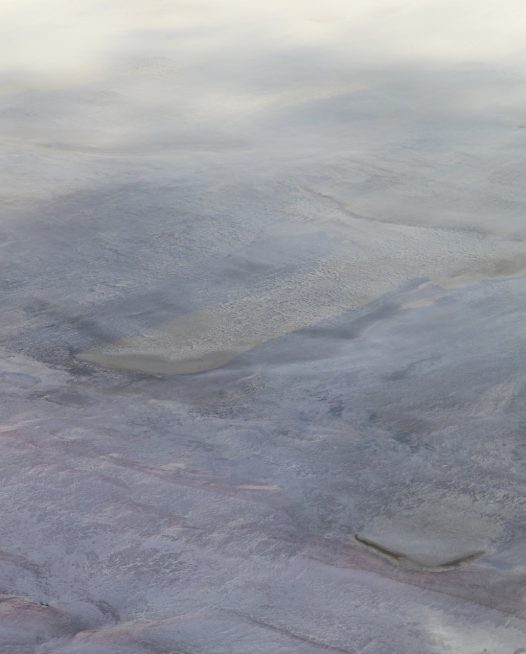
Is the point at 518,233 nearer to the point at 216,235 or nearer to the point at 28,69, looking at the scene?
the point at 216,235

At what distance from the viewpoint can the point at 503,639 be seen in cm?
144

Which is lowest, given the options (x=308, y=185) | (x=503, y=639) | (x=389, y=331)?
(x=503, y=639)

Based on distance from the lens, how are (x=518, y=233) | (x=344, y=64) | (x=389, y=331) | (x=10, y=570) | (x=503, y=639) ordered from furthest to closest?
1. (x=344, y=64)
2. (x=518, y=233)
3. (x=389, y=331)
4. (x=10, y=570)
5. (x=503, y=639)

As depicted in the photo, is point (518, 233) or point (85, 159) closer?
point (518, 233)

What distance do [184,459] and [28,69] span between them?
9.39 ft

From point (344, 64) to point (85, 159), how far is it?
4.41ft

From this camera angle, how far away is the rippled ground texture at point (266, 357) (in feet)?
5.12

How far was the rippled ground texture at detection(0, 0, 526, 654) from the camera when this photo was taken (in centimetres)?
156

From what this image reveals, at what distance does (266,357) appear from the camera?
222 cm

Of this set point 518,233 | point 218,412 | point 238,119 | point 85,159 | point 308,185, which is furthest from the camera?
point 238,119

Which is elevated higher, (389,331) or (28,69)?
(28,69)

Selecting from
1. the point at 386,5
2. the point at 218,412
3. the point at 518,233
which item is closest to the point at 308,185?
the point at 518,233

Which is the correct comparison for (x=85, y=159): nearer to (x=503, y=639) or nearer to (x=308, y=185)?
(x=308, y=185)

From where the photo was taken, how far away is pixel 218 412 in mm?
2043
